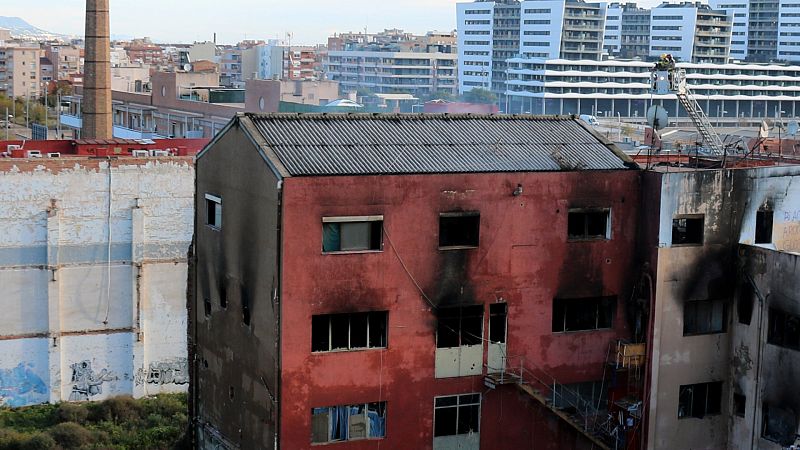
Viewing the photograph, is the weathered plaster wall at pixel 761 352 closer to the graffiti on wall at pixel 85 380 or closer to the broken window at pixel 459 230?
the broken window at pixel 459 230

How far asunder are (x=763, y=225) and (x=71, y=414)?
19.2 m

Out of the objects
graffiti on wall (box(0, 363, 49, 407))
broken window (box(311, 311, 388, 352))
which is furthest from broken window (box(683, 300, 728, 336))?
graffiti on wall (box(0, 363, 49, 407))

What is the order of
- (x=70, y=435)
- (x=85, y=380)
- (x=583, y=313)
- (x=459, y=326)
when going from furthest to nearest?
1. (x=85, y=380)
2. (x=70, y=435)
3. (x=583, y=313)
4. (x=459, y=326)

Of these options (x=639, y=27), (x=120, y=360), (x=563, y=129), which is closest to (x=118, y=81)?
(x=120, y=360)

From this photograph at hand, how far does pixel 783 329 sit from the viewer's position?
20.3 meters

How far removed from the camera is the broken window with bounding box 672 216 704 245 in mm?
20812

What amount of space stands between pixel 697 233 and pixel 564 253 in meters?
2.43

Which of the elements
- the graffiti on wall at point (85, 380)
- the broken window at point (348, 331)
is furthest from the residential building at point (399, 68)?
the broken window at point (348, 331)

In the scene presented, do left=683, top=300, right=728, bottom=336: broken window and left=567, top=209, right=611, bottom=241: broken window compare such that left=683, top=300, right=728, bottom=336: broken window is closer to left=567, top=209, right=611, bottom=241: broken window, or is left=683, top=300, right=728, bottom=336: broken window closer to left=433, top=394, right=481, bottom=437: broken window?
left=567, top=209, right=611, bottom=241: broken window

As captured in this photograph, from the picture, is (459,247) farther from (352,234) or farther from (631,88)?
(631,88)

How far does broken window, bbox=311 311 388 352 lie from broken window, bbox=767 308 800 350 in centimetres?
679

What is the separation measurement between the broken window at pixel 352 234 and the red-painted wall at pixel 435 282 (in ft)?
0.42

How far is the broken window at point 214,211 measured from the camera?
2092 centimetres

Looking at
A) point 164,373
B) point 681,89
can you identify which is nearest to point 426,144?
point 681,89
